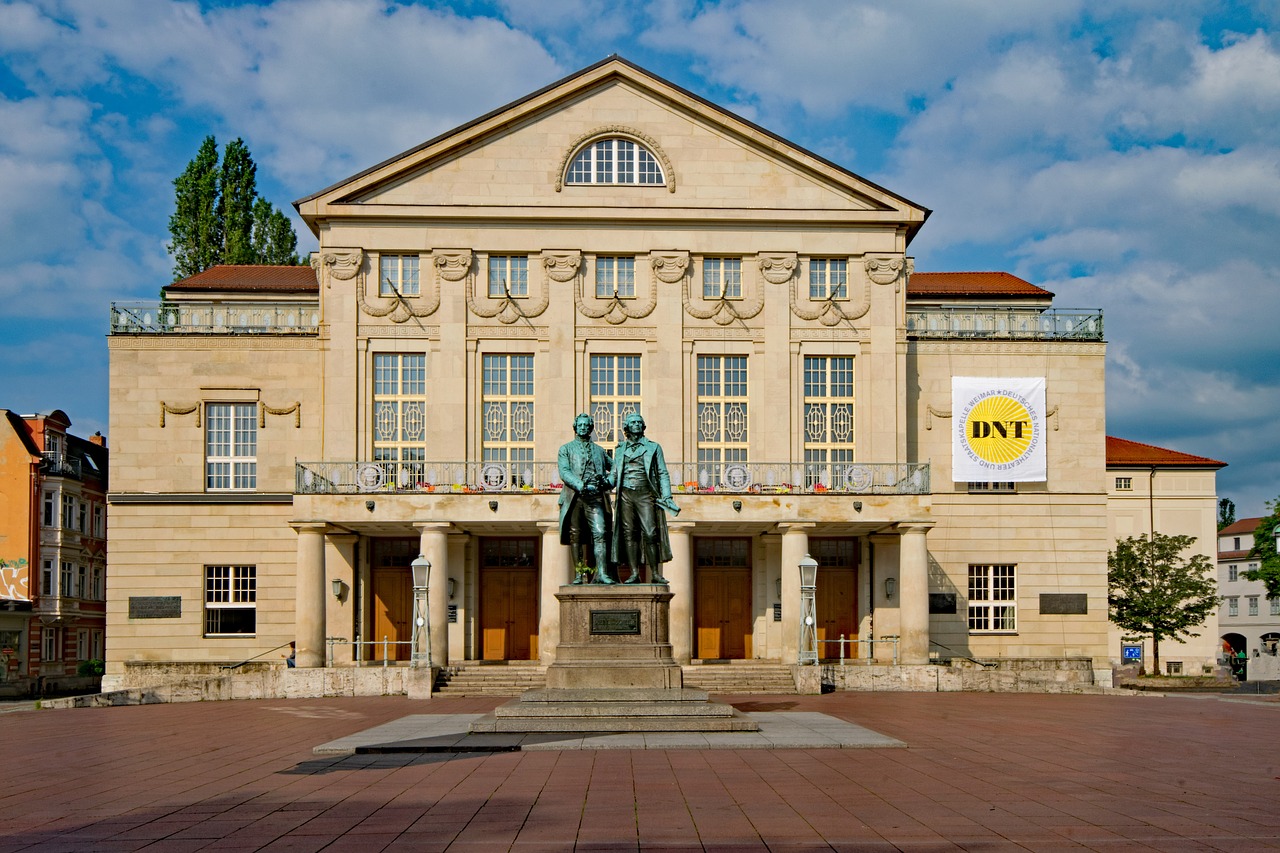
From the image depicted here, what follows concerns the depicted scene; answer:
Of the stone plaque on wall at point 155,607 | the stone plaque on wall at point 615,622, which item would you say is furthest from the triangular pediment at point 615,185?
the stone plaque on wall at point 615,622

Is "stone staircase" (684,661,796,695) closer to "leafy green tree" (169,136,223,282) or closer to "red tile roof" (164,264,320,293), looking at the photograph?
"red tile roof" (164,264,320,293)

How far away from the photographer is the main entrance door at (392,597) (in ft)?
142

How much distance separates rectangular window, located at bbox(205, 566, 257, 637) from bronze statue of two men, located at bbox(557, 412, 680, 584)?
25346 mm

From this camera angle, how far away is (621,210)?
43500 millimetres

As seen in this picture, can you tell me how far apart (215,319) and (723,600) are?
2021cm

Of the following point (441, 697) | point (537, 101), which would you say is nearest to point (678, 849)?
point (441, 697)

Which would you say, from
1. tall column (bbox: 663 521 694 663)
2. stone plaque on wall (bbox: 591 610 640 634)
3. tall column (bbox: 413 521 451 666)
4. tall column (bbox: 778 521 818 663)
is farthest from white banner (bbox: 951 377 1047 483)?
stone plaque on wall (bbox: 591 610 640 634)

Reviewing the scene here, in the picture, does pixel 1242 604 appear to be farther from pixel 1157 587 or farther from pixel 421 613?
pixel 421 613

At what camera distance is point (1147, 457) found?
210 feet

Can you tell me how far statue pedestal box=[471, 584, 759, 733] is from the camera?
19.8m

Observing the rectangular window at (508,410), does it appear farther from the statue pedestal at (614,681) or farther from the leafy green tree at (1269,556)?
the leafy green tree at (1269,556)

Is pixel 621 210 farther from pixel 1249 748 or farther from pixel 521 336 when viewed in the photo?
pixel 1249 748

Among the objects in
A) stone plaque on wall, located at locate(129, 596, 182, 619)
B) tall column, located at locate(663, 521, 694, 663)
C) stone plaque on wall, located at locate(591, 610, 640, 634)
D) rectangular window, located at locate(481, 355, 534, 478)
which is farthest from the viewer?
stone plaque on wall, located at locate(129, 596, 182, 619)

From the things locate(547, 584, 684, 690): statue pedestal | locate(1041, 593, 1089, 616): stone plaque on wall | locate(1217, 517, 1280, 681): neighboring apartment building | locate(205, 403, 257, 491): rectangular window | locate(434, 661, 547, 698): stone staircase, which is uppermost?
locate(205, 403, 257, 491): rectangular window
